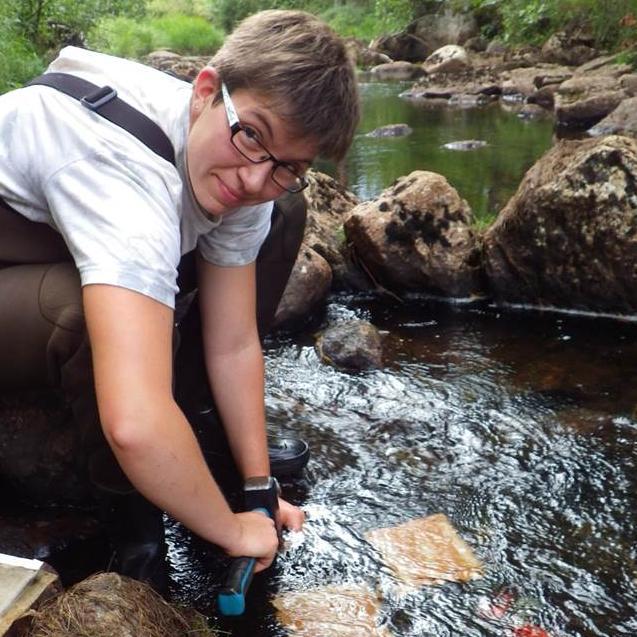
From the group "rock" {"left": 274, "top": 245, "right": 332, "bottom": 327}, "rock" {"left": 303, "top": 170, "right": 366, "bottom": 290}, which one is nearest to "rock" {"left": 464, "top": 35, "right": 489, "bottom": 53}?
"rock" {"left": 303, "top": 170, "right": 366, "bottom": 290}

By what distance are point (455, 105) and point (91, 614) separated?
13.8m

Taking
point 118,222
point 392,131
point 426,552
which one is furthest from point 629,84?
point 118,222

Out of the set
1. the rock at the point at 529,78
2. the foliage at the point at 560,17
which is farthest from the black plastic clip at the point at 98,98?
the foliage at the point at 560,17

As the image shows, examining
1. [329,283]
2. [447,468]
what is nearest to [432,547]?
[447,468]

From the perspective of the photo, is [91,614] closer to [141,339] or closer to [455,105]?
[141,339]

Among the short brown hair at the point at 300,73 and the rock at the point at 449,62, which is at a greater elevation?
the short brown hair at the point at 300,73

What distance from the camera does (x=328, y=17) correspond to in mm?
31719

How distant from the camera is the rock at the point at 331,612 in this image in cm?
213

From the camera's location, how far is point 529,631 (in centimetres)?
213

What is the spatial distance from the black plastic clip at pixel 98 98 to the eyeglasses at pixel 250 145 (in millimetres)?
263

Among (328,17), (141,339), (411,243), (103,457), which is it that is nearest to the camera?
Result: (141,339)

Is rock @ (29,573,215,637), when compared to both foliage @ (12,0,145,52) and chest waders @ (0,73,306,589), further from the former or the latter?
foliage @ (12,0,145,52)

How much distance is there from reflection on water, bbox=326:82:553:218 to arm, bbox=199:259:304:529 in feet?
13.8

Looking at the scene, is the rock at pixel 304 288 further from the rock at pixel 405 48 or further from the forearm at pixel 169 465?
the rock at pixel 405 48
